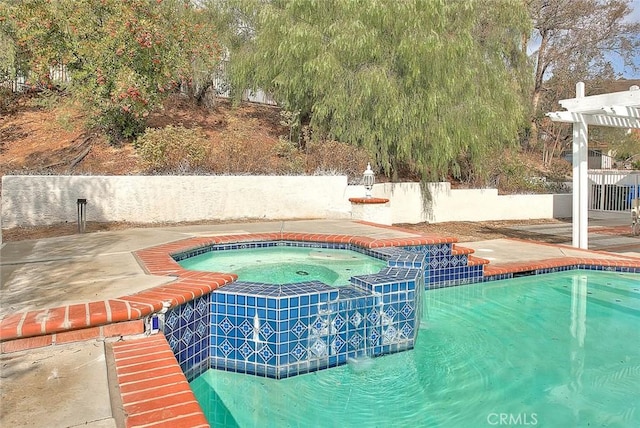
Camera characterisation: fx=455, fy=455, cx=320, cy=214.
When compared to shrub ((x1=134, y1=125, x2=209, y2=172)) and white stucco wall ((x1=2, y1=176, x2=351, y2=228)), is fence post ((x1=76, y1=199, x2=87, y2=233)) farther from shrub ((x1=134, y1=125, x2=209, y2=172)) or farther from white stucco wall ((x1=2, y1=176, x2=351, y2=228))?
shrub ((x1=134, y1=125, x2=209, y2=172))

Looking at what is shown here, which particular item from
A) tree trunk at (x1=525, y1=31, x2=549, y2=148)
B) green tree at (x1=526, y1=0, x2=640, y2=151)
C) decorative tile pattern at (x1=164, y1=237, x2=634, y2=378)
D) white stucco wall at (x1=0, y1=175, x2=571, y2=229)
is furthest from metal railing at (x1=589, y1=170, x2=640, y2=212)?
decorative tile pattern at (x1=164, y1=237, x2=634, y2=378)

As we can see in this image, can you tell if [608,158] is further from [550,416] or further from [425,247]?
[550,416]

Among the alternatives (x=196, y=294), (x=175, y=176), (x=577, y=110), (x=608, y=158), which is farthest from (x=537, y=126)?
(x=196, y=294)

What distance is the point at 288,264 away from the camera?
20.7ft

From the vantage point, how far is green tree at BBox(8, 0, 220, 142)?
10297 mm

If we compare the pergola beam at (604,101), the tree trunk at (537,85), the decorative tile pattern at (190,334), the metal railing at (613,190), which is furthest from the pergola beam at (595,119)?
the tree trunk at (537,85)

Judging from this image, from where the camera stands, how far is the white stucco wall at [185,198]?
343 inches

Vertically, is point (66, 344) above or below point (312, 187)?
below

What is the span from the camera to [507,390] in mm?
3504

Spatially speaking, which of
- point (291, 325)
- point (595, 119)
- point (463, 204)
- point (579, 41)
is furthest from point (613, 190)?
point (291, 325)

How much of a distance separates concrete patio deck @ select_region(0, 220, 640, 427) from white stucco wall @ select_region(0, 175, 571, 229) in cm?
207

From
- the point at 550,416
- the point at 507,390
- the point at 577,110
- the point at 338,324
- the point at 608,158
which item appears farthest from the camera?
the point at 608,158

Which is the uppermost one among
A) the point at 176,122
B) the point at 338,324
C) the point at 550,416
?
the point at 176,122

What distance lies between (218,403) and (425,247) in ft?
12.9
